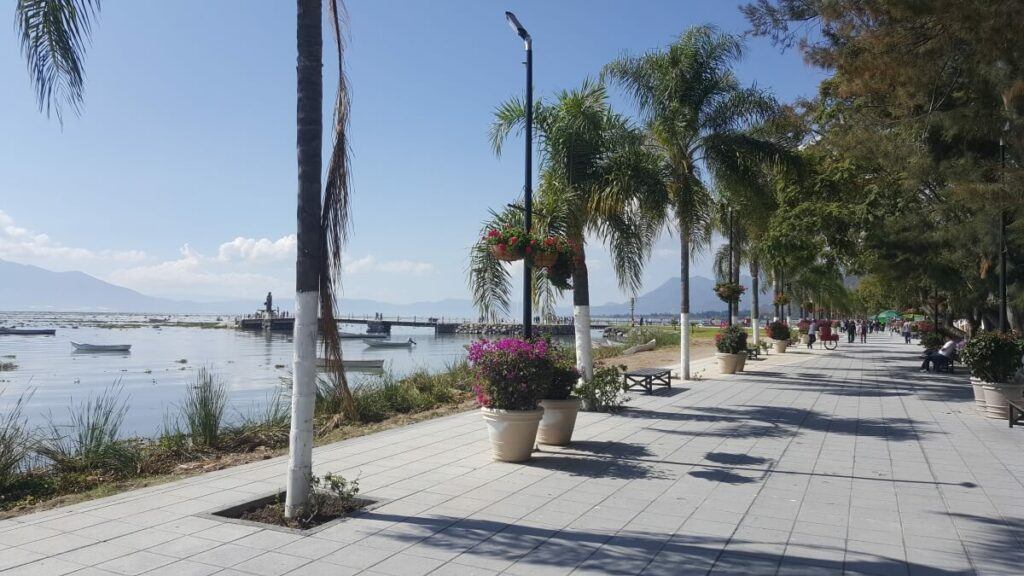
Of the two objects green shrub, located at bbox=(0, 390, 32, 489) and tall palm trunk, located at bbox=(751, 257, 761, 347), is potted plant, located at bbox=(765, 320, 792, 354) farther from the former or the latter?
green shrub, located at bbox=(0, 390, 32, 489)

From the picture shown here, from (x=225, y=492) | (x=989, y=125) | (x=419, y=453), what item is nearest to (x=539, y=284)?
(x=419, y=453)

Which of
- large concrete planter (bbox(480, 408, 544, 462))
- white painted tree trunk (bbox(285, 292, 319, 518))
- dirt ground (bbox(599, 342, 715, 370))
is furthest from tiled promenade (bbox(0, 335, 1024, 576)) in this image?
dirt ground (bbox(599, 342, 715, 370))

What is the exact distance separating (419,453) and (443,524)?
3015mm

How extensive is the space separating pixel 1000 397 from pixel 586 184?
7.92 metres

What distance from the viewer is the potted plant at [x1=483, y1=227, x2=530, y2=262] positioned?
884 centimetres

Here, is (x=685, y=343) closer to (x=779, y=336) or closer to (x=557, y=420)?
(x=557, y=420)

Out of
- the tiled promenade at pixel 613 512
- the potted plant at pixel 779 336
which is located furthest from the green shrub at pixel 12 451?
the potted plant at pixel 779 336

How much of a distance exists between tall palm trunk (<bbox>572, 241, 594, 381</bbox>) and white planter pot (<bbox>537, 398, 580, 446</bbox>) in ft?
9.96

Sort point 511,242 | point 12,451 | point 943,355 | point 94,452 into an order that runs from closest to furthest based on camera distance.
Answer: point 12,451, point 94,452, point 511,242, point 943,355

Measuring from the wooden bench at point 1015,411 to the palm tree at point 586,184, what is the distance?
6.17 meters

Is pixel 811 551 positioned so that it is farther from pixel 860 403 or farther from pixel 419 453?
pixel 860 403

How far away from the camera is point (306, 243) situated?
553 cm

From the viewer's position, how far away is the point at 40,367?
37.7 m

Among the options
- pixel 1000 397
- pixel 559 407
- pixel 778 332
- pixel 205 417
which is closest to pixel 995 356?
pixel 1000 397
